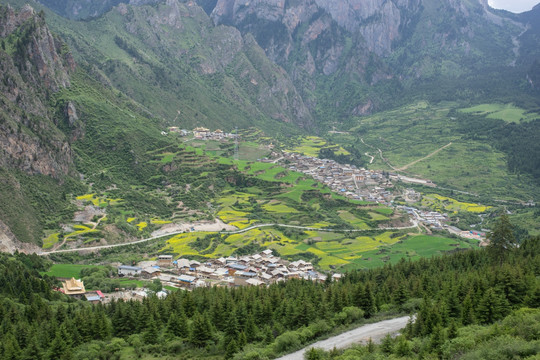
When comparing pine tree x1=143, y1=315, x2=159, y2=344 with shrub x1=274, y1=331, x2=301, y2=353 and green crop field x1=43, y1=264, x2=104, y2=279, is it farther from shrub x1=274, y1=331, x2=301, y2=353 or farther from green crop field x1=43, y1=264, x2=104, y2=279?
green crop field x1=43, y1=264, x2=104, y2=279

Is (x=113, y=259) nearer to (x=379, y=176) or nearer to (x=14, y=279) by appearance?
(x=14, y=279)

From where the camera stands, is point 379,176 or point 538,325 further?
point 379,176

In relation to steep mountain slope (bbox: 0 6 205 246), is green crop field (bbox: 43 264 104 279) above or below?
below

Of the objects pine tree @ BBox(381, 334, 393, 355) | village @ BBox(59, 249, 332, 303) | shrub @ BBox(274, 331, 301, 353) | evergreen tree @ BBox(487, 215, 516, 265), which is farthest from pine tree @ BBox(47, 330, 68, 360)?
evergreen tree @ BBox(487, 215, 516, 265)

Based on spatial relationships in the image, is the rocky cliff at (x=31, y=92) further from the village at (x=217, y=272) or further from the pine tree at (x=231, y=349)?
the pine tree at (x=231, y=349)

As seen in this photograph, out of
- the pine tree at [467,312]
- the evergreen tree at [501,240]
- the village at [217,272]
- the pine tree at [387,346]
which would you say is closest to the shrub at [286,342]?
the pine tree at [387,346]

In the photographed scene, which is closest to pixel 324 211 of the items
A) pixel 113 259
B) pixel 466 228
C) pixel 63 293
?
pixel 466 228

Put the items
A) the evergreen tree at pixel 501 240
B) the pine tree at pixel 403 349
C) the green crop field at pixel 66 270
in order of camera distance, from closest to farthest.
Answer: the pine tree at pixel 403 349 < the evergreen tree at pixel 501 240 < the green crop field at pixel 66 270
